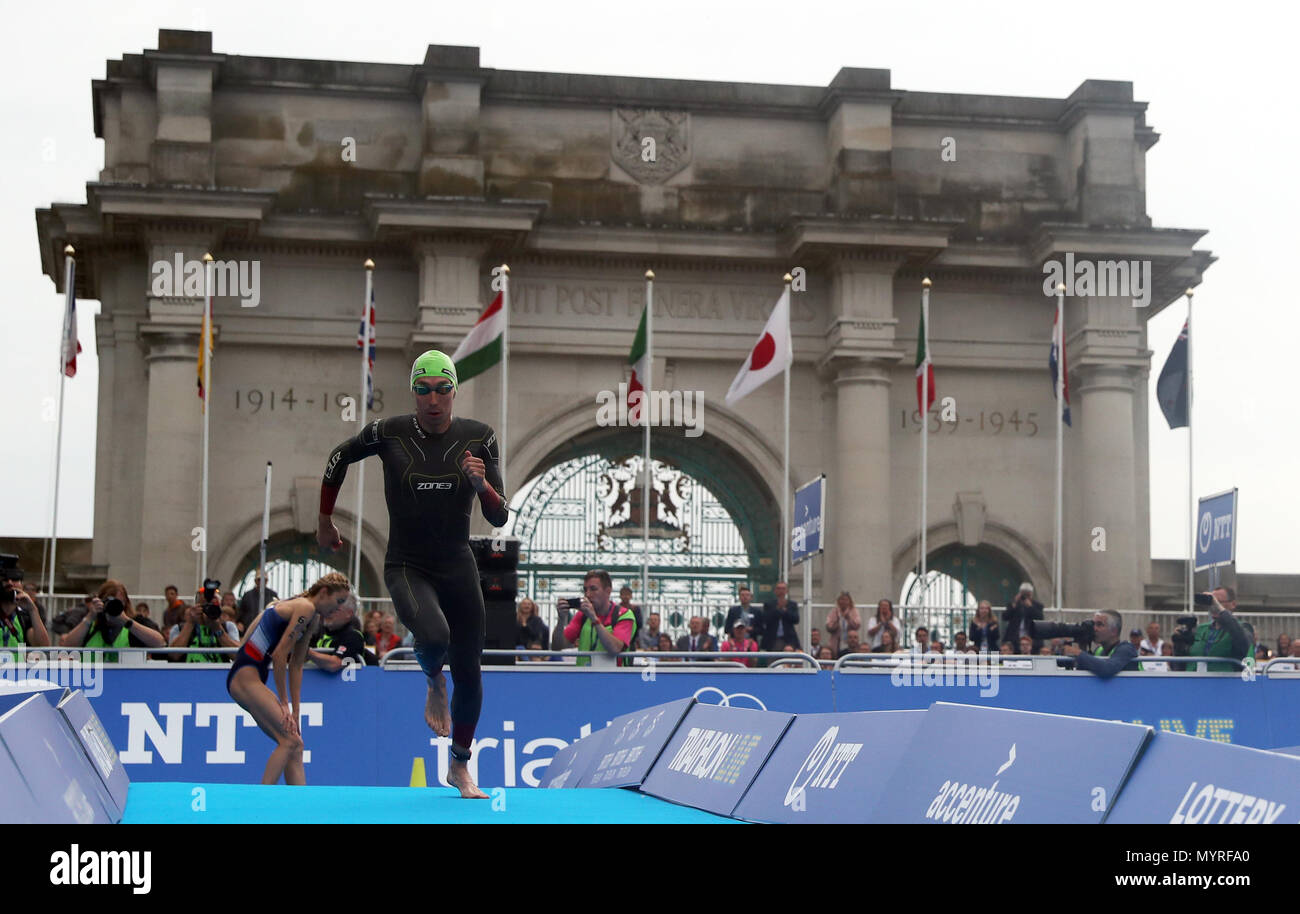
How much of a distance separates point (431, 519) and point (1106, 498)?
24706mm

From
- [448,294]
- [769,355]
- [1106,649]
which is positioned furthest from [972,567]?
[1106,649]

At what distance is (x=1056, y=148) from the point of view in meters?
34.0

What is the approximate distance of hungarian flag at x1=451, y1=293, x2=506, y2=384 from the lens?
2653 cm

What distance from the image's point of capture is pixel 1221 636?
56.3 feet

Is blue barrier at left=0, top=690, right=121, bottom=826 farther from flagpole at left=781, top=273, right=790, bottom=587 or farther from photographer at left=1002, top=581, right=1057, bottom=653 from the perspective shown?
flagpole at left=781, top=273, right=790, bottom=587

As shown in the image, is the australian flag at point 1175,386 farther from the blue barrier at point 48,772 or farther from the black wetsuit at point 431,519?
the blue barrier at point 48,772

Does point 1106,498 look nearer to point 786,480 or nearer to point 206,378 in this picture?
point 786,480

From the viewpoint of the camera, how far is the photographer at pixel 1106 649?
581 inches

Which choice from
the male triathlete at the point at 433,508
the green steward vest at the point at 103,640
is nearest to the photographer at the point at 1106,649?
the male triathlete at the point at 433,508

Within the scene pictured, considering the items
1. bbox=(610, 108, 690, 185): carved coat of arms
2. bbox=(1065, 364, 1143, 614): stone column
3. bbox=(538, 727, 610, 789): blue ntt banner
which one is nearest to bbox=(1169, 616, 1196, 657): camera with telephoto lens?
bbox=(538, 727, 610, 789): blue ntt banner

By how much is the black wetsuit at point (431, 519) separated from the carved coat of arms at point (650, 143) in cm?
2368

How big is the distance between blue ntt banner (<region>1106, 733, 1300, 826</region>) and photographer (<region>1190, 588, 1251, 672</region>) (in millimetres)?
12032
